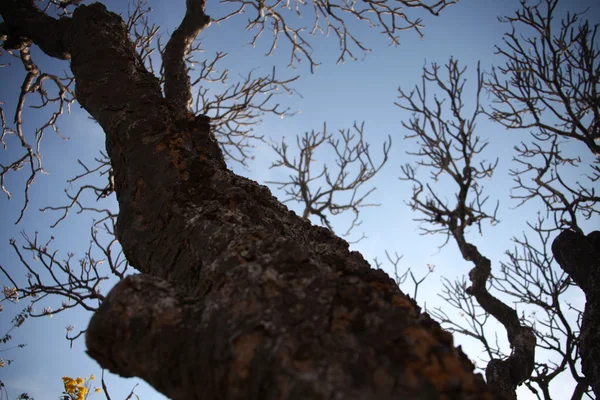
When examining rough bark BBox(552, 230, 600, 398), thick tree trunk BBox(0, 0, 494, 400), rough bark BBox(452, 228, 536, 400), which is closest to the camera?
thick tree trunk BBox(0, 0, 494, 400)

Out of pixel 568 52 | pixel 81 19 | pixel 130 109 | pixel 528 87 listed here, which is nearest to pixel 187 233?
pixel 130 109

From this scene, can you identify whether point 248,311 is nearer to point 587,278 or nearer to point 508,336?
point 587,278

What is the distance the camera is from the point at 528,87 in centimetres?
426

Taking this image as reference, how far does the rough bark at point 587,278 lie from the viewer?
2480mm

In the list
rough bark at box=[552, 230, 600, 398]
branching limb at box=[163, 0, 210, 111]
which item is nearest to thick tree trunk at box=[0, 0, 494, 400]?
branching limb at box=[163, 0, 210, 111]

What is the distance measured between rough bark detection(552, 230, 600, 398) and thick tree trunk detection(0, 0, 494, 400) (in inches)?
103

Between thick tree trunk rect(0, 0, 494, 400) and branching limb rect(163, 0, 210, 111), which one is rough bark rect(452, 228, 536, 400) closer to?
thick tree trunk rect(0, 0, 494, 400)

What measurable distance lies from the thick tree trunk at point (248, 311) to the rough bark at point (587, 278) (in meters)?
2.62

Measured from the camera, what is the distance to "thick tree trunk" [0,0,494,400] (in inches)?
21.0

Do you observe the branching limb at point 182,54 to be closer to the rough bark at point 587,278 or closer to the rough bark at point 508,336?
the rough bark at point 508,336

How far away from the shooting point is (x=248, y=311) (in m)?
0.65

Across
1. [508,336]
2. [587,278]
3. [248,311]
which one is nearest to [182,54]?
[248,311]

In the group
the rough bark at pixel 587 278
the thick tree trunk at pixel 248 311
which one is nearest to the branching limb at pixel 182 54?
the thick tree trunk at pixel 248 311

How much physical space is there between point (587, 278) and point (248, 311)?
3456mm
